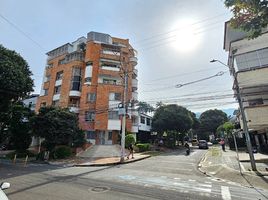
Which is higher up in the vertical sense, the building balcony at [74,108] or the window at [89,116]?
the building balcony at [74,108]

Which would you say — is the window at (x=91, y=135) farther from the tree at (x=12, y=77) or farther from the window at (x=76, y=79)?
the tree at (x=12, y=77)

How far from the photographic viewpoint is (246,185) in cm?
958

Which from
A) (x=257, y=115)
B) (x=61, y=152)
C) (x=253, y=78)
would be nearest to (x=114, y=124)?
(x=61, y=152)

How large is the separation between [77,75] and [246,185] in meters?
30.4

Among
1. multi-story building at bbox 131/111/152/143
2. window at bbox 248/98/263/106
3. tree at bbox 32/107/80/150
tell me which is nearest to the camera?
window at bbox 248/98/263/106

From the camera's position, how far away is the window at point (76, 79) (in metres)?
33.7

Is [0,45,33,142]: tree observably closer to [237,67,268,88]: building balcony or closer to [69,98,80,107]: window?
[69,98,80,107]: window

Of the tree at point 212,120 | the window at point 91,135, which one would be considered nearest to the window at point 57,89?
the window at point 91,135

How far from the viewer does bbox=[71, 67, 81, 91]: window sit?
33.7 m

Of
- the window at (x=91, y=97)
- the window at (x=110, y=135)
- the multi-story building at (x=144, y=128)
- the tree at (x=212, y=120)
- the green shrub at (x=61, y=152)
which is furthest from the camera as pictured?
the tree at (x=212, y=120)

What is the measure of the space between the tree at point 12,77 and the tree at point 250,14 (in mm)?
18260

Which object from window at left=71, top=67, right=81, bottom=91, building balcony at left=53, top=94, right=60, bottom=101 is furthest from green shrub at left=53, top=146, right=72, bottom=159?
building balcony at left=53, top=94, right=60, bottom=101

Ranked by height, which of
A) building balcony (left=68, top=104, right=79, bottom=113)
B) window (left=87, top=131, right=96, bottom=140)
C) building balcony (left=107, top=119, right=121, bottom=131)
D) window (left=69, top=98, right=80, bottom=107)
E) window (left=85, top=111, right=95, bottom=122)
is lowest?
window (left=87, top=131, right=96, bottom=140)

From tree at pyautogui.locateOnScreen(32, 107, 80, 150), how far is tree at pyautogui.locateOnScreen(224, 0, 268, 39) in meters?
21.2
